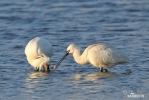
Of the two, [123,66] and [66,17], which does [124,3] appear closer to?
[66,17]

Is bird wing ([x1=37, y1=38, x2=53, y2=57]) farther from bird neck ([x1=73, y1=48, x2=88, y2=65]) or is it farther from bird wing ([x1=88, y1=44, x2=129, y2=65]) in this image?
bird wing ([x1=88, y1=44, x2=129, y2=65])

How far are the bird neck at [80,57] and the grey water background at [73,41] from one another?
0.17 metres

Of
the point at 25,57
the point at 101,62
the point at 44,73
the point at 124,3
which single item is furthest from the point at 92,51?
the point at 124,3

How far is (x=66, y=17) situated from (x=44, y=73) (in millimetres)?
6294

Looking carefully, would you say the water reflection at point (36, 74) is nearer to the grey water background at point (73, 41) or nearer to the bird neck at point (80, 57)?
the grey water background at point (73, 41)

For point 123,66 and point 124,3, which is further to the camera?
point 124,3

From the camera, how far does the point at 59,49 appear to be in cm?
1402

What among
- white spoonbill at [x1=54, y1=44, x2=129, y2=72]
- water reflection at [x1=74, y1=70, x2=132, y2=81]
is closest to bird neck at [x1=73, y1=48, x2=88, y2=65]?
white spoonbill at [x1=54, y1=44, x2=129, y2=72]

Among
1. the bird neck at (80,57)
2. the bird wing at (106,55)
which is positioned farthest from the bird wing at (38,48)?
the bird wing at (106,55)

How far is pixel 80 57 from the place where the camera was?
39.6 ft

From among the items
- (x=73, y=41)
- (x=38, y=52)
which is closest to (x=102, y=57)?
(x=38, y=52)

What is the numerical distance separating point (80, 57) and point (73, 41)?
2.83 metres

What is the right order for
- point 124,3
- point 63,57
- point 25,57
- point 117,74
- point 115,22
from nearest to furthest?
point 117,74 → point 63,57 → point 25,57 → point 115,22 → point 124,3

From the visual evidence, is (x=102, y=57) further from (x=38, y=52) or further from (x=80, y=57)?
(x=38, y=52)
